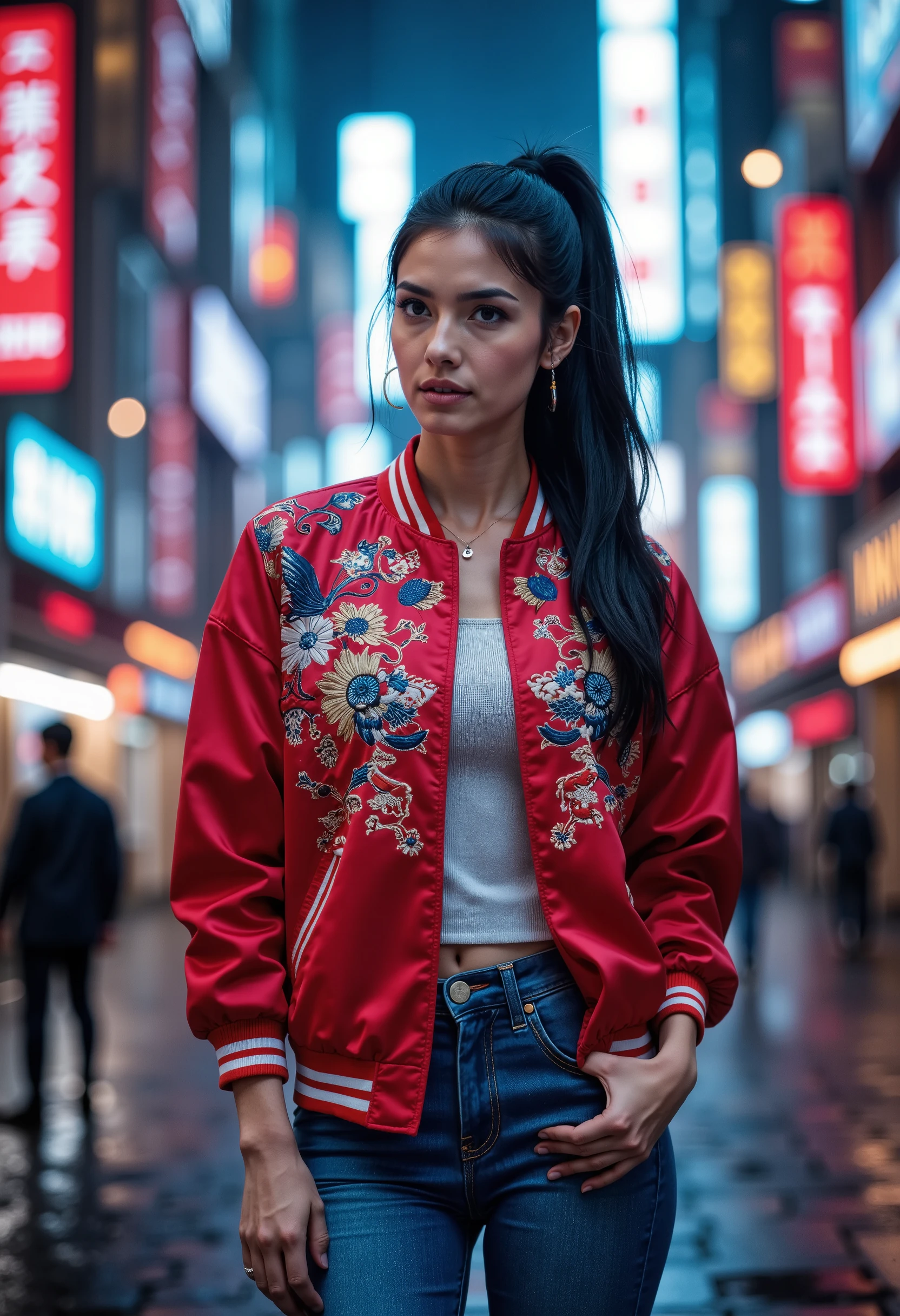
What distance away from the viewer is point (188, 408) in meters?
25.6

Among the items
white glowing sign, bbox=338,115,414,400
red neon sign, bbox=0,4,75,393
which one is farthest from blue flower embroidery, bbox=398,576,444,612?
white glowing sign, bbox=338,115,414,400

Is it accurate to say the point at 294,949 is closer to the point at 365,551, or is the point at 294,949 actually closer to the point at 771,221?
the point at 365,551

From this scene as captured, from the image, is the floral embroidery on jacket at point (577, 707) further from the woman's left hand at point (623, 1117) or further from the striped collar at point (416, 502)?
the woman's left hand at point (623, 1117)

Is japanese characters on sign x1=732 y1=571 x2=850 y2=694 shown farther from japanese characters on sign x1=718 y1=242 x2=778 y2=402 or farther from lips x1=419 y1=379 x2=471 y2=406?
lips x1=419 y1=379 x2=471 y2=406

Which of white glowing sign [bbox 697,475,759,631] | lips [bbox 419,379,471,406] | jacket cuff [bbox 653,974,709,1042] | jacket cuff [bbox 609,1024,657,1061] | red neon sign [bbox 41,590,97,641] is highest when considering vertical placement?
white glowing sign [bbox 697,475,759,631]

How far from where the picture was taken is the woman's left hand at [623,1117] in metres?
1.59

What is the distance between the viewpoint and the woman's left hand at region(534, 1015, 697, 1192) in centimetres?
→ 159

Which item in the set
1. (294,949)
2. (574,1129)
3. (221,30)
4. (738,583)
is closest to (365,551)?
(294,949)

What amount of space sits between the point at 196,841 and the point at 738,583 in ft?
140

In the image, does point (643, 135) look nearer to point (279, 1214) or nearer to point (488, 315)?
point (488, 315)

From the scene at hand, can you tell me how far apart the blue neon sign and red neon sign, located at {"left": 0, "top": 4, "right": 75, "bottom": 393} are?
638 millimetres

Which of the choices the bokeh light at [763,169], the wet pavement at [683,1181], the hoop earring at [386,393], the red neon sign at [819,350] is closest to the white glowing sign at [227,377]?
the red neon sign at [819,350]

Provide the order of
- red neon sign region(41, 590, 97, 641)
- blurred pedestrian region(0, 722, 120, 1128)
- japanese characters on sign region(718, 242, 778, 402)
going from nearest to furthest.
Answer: blurred pedestrian region(0, 722, 120, 1128) → red neon sign region(41, 590, 97, 641) → japanese characters on sign region(718, 242, 778, 402)

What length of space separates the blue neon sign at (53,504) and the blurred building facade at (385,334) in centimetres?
6
